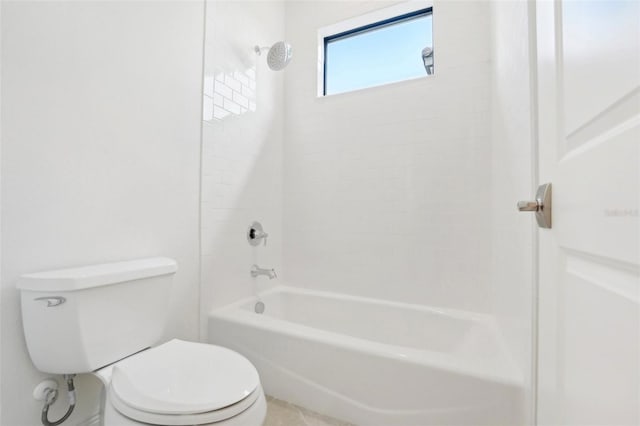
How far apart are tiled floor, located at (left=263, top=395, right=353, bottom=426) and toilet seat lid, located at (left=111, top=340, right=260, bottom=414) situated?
21.0 inches

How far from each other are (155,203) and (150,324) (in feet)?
1.91

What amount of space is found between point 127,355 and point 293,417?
80 cm

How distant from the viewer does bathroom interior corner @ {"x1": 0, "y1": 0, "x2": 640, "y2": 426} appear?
1.78 feet

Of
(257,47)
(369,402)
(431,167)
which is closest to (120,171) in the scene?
(257,47)

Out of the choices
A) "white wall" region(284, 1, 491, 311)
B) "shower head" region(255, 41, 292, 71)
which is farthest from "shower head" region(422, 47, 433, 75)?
"shower head" region(255, 41, 292, 71)

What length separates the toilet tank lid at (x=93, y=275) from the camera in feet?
3.24

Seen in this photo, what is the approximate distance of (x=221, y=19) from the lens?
1897 mm

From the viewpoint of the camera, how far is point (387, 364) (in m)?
1.29

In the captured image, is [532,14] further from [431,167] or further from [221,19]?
[221,19]

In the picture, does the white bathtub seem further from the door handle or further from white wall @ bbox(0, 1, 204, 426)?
the door handle

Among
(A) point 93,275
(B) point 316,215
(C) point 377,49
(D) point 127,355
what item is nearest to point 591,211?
(A) point 93,275

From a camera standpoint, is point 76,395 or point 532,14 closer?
point 532,14

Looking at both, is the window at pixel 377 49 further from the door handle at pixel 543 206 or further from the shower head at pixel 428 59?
the door handle at pixel 543 206

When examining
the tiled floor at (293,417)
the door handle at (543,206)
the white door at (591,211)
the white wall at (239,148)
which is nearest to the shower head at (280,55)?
the white wall at (239,148)
